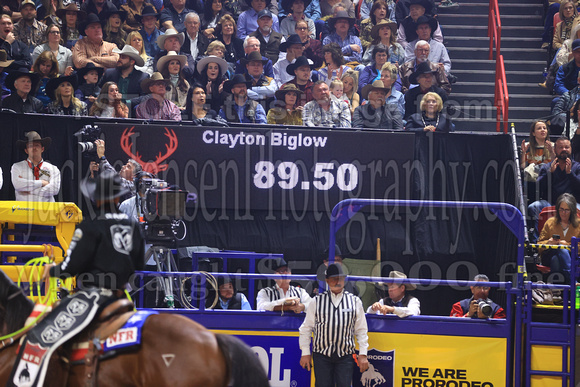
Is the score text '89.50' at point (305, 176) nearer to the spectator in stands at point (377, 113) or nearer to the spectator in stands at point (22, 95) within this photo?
the spectator in stands at point (377, 113)

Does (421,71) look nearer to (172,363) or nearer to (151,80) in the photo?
(151,80)

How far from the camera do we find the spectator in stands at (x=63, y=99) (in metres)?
11.7

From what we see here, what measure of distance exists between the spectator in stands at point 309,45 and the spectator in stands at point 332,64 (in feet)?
0.85

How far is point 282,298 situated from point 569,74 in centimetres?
729

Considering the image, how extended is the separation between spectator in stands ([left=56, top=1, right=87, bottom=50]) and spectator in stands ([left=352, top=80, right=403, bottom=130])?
534 cm

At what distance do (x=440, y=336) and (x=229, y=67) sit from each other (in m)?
7.38

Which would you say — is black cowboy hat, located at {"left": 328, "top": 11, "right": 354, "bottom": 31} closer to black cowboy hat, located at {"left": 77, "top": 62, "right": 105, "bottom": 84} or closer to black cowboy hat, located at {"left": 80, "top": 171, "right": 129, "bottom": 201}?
black cowboy hat, located at {"left": 77, "top": 62, "right": 105, "bottom": 84}

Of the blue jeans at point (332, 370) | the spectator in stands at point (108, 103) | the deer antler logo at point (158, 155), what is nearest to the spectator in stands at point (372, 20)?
the deer antler logo at point (158, 155)

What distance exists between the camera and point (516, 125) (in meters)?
13.9

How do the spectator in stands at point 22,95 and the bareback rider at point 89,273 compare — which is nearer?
the bareback rider at point 89,273

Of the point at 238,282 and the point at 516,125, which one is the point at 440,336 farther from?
the point at 516,125

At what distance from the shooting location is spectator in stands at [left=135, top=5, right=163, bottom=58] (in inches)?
561

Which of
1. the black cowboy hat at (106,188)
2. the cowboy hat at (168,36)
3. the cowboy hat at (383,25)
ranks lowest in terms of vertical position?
the black cowboy hat at (106,188)

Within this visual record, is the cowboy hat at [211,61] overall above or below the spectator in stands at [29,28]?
below
